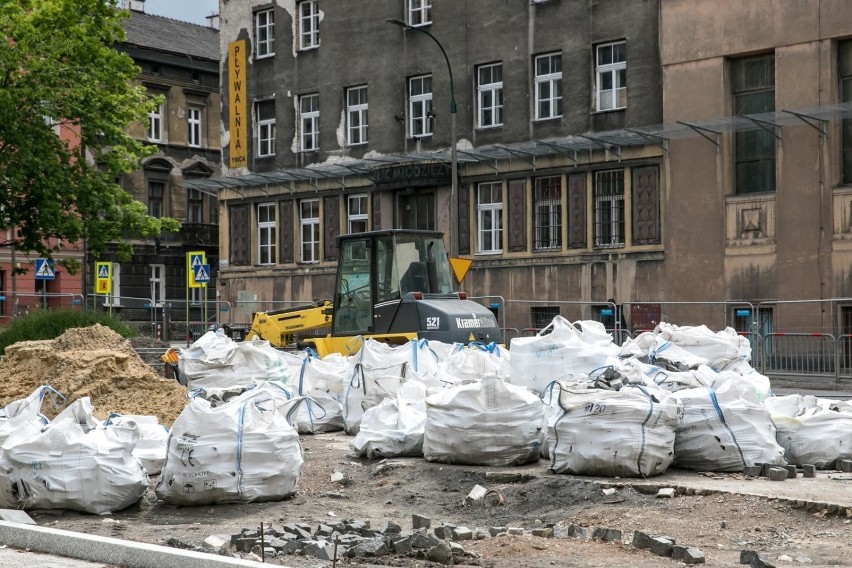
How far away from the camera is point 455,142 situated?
2994cm

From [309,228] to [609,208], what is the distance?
35.4 ft

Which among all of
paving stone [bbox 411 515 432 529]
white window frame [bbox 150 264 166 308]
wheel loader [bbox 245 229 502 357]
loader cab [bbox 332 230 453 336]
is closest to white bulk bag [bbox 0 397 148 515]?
paving stone [bbox 411 515 432 529]

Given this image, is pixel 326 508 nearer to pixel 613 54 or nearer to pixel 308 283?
pixel 613 54

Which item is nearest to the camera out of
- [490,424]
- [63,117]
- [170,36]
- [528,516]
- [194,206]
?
[528,516]

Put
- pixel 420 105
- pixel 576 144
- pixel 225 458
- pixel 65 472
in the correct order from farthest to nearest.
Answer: pixel 420 105 → pixel 576 144 → pixel 225 458 → pixel 65 472

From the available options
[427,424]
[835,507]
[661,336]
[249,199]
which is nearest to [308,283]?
[249,199]

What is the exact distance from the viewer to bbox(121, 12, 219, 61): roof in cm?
5394

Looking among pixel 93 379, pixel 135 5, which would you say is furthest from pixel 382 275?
pixel 135 5

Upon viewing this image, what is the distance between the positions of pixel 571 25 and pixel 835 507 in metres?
23.8

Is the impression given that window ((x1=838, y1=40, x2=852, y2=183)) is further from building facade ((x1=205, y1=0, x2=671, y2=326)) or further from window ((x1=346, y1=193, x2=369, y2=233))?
window ((x1=346, y1=193, x2=369, y2=233))

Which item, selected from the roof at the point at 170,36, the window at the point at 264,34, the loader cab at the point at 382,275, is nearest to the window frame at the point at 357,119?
the window at the point at 264,34

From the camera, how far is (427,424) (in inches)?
492

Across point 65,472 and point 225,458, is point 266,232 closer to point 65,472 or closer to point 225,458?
point 225,458

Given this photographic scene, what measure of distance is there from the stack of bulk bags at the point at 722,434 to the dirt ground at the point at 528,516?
22 centimetres
